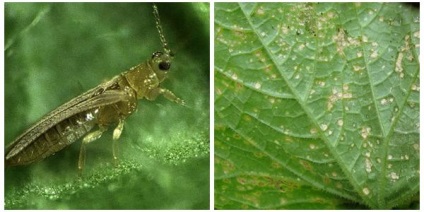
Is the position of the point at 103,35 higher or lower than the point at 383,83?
higher

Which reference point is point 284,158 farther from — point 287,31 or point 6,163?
point 6,163

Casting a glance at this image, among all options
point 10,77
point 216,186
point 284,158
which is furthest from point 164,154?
point 10,77

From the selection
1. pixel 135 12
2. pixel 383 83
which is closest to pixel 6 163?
pixel 135 12

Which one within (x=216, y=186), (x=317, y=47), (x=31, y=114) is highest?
(x=317, y=47)

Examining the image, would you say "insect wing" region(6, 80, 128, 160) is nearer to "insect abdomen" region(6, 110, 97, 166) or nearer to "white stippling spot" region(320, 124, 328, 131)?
"insect abdomen" region(6, 110, 97, 166)

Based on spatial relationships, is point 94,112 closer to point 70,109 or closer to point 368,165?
point 70,109
